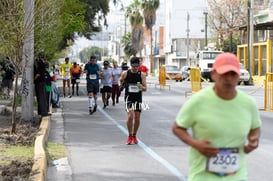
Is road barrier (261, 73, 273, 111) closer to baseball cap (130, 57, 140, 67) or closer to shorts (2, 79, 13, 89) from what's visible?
baseball cap (130, 57, 140, 67)

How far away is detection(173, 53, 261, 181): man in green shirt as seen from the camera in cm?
460

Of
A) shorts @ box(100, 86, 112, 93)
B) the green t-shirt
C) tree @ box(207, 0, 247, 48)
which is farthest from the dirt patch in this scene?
tree @ box(207, 0, 247, 48)

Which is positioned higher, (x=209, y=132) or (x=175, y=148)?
(x=209, y=132)

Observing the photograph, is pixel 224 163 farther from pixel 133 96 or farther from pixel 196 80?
pixel 196 80

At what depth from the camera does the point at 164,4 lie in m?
107

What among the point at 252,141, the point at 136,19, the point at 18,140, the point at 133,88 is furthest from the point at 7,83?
the point at 136,19

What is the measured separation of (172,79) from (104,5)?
894 inches

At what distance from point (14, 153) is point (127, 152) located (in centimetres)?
209

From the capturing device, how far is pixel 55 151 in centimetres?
1160

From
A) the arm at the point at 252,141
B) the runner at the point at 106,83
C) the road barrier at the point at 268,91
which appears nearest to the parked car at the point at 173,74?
the road barrier at the point at 268,91

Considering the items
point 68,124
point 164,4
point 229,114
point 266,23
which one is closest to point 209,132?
point 229,114

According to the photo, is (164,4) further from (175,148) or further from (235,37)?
(175,148)

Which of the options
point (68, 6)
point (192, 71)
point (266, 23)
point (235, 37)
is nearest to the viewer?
point (68, 6)

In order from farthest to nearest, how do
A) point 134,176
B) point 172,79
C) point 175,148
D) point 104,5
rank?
point 172,79 → point 104,5 → point 175,148 → point 134,176
